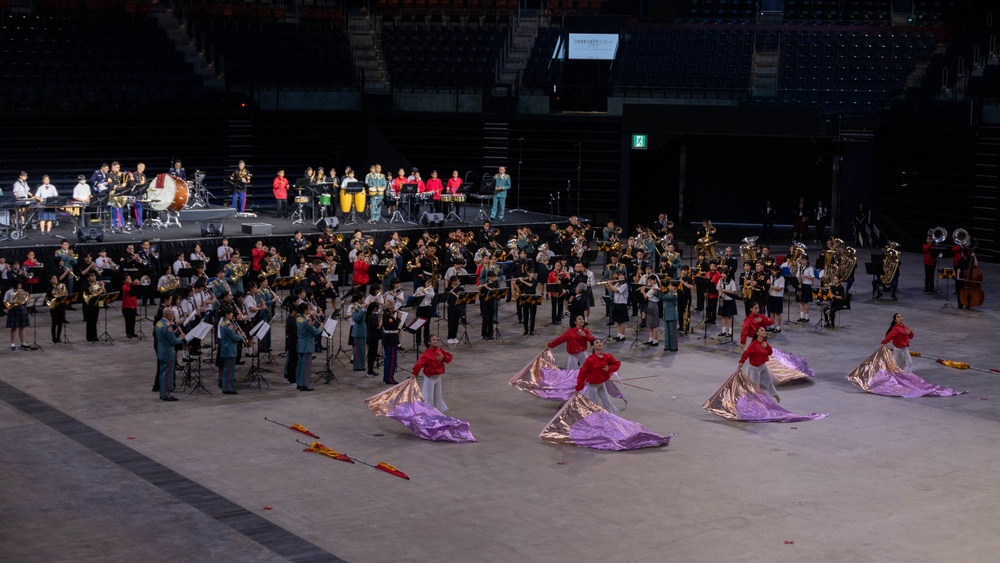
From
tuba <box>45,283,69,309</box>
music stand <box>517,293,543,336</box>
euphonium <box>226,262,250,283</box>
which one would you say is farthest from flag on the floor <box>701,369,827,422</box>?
tuba <box>45,283,69,309</box>

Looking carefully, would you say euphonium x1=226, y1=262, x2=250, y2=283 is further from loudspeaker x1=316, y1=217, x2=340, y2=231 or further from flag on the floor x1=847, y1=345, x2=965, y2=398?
flag on the floor x1=847, y1=345, x2=965, y2=398

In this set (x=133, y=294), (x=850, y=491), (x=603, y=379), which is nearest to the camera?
(x=850, y=491)

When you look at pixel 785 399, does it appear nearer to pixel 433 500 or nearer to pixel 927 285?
pixel 433 500

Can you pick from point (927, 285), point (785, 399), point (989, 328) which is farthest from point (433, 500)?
point (927, 285)

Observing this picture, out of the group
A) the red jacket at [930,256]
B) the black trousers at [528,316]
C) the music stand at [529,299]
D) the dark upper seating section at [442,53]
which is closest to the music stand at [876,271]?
the red jacket at [930,256]

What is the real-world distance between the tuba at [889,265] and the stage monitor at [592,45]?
1464 cm

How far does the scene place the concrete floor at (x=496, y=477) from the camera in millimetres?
14594

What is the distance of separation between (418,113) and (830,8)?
1495 cm

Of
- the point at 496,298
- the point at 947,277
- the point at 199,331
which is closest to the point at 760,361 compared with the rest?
the point at 496,298

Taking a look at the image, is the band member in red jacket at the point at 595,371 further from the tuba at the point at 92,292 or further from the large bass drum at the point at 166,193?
the large bass drum at the point at 166,193

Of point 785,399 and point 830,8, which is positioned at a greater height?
point 830,8

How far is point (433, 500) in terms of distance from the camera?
53.0ft

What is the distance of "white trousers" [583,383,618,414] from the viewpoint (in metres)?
19.1

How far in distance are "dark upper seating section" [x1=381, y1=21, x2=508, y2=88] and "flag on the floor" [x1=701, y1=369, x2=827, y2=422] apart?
917 inches
